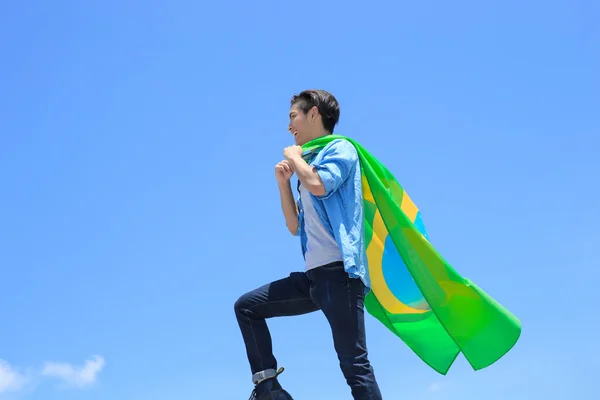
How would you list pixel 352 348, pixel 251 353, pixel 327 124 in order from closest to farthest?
1. pixel 352 348
2. pixel 251 353
3. pixel 327 124

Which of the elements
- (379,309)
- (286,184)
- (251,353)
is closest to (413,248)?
(379,309)

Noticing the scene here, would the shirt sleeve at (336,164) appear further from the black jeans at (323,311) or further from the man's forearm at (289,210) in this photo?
the black jeans at (323,311)

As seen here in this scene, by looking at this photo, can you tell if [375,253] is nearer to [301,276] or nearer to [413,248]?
[413,248]

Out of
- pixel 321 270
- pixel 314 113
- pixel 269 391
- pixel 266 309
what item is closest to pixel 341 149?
pixel 314 113

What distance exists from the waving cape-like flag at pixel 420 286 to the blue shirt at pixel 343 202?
6.4 inches

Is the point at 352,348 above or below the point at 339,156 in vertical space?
Result: below

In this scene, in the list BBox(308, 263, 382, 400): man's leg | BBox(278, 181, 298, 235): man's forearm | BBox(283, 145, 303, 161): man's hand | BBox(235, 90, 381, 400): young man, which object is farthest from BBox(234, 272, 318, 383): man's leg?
BBox(283, 145, 303, 161): man's hand

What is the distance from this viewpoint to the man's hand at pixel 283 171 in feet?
13.4

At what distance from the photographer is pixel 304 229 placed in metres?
4.12

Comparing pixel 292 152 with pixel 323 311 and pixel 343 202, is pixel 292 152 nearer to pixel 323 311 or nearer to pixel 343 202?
pixel 343 202

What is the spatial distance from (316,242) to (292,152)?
0.55 meters

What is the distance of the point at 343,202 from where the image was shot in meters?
4.01

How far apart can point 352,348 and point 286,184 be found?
1094 mm

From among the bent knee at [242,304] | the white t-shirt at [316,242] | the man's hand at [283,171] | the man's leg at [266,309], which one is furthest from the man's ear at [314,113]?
the bent knee at [242,304]
